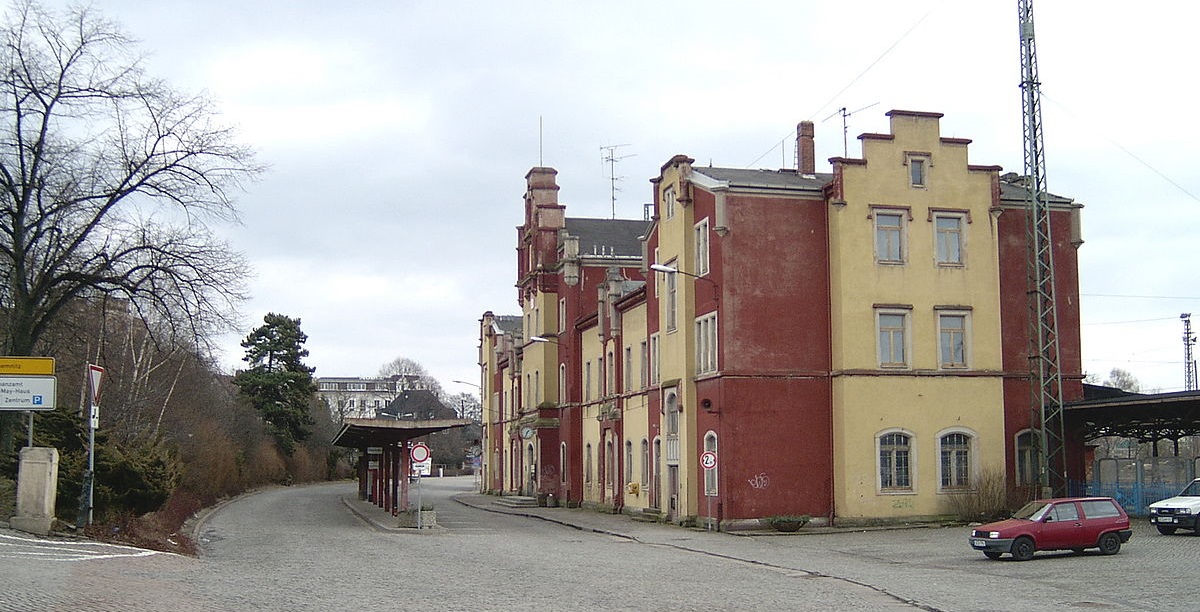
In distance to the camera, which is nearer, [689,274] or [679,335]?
[689,274]

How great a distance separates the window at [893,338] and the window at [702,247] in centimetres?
532

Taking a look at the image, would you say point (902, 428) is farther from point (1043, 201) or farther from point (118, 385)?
point (118, 385)

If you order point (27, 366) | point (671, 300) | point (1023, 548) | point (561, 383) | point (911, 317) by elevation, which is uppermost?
point (671, 300)

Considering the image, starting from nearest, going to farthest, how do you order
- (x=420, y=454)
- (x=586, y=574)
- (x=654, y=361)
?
1. (x=586, y=574)
2. (x=420, y=454)
3. (x=654, y=361)

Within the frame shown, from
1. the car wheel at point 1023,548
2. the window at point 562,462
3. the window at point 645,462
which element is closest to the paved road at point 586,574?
the car wheel at point 1023,548

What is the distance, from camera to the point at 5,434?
28469mm

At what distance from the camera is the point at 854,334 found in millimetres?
35719

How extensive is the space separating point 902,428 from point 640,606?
21.2 metres

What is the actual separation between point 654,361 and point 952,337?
33.6ft

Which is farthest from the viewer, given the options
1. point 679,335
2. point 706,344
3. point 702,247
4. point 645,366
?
point 645,366

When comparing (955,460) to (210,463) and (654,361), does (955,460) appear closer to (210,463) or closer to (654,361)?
(654,361)

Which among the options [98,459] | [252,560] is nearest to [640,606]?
[252,560]

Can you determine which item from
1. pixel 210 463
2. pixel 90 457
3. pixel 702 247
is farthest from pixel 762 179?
pixel 210 463

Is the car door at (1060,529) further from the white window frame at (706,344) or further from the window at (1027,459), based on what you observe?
the white window frame at (706,344)
